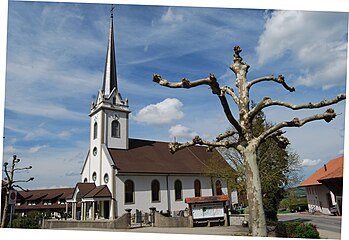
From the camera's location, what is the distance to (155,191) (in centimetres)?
3206

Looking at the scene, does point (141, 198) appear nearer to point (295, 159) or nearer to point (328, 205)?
point (295, 159)

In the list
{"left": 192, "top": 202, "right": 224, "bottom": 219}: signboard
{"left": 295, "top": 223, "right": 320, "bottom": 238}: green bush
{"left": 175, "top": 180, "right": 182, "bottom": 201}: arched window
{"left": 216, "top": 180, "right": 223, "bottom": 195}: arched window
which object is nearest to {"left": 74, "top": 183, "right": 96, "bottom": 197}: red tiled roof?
{"left": 175, "top": 180, "right": 182, "bottom": 201}: arched window

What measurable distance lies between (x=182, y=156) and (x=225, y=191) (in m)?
6.51

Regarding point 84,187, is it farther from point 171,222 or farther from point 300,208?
point 300,208

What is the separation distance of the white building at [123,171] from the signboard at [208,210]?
19.8ft

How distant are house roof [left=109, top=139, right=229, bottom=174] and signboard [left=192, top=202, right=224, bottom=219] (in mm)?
5967

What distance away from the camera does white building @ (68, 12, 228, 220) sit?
29734 millimetres

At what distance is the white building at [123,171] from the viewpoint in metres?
29.7

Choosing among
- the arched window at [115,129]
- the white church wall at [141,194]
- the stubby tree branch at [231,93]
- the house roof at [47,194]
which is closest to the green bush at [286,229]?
the stubby tree branch at [231,93]

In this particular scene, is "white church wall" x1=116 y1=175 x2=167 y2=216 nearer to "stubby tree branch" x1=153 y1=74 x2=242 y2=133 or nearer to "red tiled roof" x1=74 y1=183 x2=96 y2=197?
"red tiled roof" x1=74 y1=183 x2=96 y2=197

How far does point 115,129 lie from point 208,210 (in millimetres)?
15519

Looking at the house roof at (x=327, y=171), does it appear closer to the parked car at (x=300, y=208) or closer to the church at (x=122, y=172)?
the parked car at (x=300, y=208)

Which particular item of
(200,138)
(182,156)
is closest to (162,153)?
(182,156)

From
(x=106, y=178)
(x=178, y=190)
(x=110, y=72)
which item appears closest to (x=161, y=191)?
(x=178, y=190)
